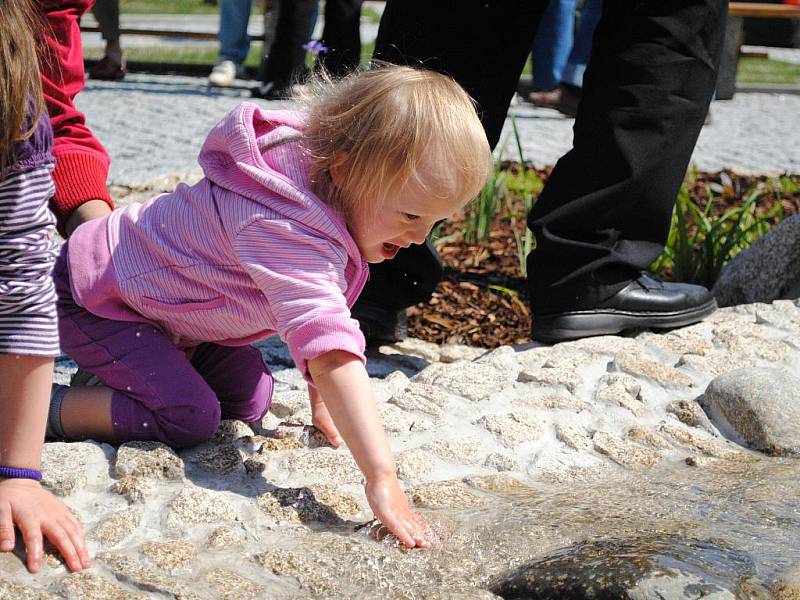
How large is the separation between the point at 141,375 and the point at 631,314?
5.17 ft

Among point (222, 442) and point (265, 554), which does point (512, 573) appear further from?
point (222, 442)

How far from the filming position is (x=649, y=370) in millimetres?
2926

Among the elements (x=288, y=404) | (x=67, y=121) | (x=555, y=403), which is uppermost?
(x=67, y=121)

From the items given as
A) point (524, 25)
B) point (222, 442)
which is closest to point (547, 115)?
point (524, 25)

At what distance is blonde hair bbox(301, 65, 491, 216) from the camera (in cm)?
200

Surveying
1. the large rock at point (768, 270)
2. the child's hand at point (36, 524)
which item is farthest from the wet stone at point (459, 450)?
the large rock at point (768, 270)

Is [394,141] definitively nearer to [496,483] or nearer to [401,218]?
[401,218]

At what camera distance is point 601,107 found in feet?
9.91

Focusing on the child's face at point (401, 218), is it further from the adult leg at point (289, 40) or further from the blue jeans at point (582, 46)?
the adult leg at point (289, 40)

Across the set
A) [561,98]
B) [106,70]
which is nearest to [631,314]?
[561,98]

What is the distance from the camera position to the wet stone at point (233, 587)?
1746mm

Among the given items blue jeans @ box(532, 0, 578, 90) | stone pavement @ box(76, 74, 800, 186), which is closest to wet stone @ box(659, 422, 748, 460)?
stone pavement @ box(76, 74, 800, 186)

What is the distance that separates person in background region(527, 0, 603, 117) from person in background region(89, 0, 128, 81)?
3.24m

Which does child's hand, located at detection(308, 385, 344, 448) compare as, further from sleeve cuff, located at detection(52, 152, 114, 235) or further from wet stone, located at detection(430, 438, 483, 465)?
sleeve cuff, located at detection(52, 152, 114, 235)
